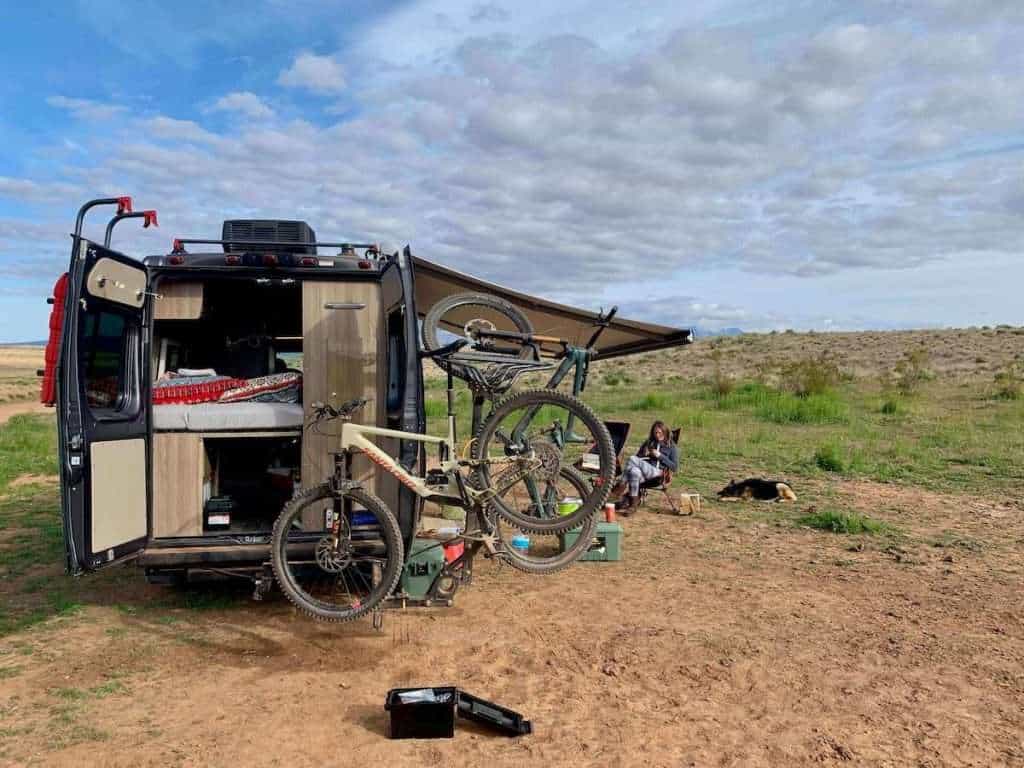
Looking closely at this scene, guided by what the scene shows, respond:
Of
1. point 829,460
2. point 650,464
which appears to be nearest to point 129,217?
point 650,464

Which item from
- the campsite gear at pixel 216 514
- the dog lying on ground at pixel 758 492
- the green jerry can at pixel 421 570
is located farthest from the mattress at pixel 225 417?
the dog lying on ground at pixel 758 492

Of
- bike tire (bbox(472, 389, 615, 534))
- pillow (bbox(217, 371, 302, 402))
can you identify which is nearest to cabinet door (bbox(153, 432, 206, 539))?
pillow (bbox(217, 371, 302, 402))

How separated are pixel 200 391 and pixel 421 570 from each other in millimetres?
1870

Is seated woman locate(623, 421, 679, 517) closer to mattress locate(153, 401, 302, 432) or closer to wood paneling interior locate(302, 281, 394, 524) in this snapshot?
Result: wood paneling interior locate(302, 281, 394, 524)

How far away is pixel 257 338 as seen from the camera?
681 centimetres

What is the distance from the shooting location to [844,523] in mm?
8062

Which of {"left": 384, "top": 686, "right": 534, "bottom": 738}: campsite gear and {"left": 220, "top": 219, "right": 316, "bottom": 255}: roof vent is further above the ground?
{"left": 220, "top": 219, "right": 316, "bottom": 255}: roof vent

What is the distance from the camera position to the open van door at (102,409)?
4297mm

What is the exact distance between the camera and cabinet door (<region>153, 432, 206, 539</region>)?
17.3 feet

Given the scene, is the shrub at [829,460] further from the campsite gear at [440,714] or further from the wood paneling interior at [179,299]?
the wood paneling interior at [179,299]

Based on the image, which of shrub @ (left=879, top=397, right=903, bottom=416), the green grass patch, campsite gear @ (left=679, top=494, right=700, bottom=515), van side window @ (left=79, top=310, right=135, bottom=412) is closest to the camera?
van side window @ (left=79, top=310, right=135, bottom=412)

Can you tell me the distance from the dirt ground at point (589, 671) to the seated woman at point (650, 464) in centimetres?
211

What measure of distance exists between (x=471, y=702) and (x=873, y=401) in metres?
18.0

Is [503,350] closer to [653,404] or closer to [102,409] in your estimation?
[102,409]
